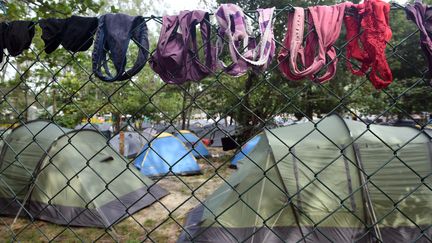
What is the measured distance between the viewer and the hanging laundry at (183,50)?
103cm

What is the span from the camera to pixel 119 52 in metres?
1.07

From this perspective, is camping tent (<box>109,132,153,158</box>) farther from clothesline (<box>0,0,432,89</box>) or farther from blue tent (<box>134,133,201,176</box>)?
clothesline (<box>0,0,432,89</box>)

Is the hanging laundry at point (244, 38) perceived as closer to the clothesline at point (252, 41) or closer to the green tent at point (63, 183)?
the clothesline at point (252, 41)

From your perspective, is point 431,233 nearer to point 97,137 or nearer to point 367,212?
point 367,212

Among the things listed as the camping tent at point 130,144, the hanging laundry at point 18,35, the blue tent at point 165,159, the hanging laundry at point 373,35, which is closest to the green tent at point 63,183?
the blue tent at point 165,159

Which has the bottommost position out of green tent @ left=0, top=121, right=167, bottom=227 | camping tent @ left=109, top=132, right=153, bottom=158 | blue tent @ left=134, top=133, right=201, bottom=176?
camping tent @ left=109, top=132, right=153, bottom=158

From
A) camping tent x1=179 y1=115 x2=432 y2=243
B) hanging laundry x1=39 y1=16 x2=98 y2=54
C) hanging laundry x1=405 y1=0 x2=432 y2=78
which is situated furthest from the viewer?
camping tent x1=179 y1=115 x2=432 y2=243

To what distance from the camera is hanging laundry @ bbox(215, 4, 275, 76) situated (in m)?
0.96

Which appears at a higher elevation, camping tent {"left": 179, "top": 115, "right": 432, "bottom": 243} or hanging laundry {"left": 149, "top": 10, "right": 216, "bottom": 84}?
hanging laundry {"left": 149, "top": 10, "right": 216, "bottom": 84}

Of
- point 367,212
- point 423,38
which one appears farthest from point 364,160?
point 423,38

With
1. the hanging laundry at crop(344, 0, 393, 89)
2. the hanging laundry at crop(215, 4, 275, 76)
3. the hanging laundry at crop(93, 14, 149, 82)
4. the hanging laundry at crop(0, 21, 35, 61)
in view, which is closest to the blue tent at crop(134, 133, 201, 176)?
the hanging laundry at crop(0, 21, 35, 61)

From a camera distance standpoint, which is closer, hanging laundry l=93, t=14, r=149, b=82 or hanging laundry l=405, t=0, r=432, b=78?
hanging laundry l=405, t=0, r=432, b=78

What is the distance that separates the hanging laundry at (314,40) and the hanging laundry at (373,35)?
0.05 metres

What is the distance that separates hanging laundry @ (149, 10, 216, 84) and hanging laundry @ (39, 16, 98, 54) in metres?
0.30
